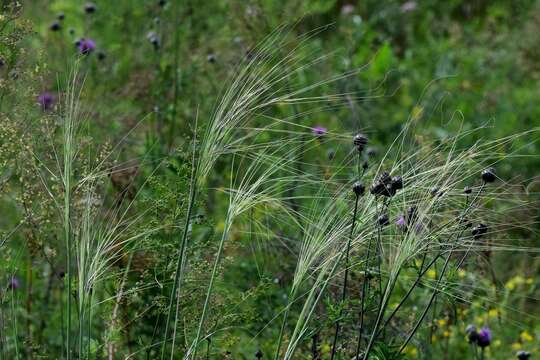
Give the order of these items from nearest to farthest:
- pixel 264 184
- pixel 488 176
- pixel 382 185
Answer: pixel 382 185 → pixel 488 176 → pixel 264 184

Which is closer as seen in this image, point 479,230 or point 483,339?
point 479,230

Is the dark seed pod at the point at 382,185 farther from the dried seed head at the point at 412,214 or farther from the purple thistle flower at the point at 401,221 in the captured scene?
the purple thistle flower at the point at 401,221

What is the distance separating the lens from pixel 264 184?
252cm

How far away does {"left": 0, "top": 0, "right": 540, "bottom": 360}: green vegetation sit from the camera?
2309mm

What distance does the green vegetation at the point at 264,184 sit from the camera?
2.31 m

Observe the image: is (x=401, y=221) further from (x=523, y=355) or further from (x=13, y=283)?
(x=13, y=283)

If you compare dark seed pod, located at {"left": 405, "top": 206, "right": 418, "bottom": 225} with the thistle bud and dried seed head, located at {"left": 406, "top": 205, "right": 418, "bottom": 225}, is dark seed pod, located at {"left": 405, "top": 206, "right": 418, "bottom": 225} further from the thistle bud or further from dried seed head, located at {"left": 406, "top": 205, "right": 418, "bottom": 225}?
the thistle bud

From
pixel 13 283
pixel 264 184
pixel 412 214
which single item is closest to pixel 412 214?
pixel 412 214

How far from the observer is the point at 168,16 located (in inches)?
197

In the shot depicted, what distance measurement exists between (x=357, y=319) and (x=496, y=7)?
5443mm

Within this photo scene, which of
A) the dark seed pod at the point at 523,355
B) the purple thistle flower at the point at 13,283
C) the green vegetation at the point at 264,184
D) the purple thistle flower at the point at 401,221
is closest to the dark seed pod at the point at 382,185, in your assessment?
the green vegetation at the point at 264,184

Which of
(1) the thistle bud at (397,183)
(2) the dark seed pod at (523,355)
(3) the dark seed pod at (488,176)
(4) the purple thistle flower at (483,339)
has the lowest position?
(2) the dark seed pod at (523,355)

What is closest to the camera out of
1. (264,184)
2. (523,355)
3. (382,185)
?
(382,185)

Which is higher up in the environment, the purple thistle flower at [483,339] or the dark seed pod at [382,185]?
the dark seed pod at [382,185]
